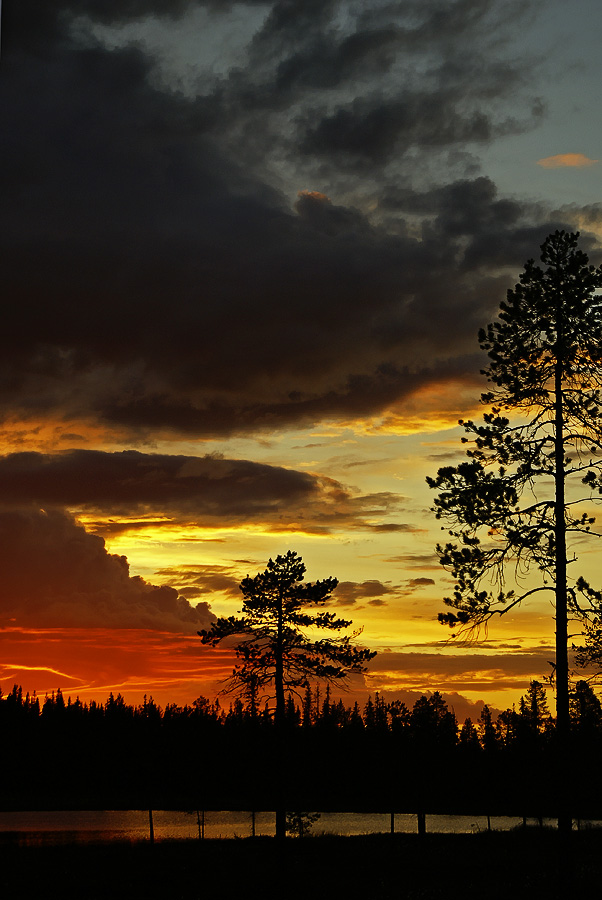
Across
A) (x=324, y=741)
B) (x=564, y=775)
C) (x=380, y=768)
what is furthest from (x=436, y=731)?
(x=324, y=741)

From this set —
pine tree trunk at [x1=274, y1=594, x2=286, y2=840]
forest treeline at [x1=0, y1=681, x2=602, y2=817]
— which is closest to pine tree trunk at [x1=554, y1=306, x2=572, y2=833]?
pine tree trunk at [x1=274, y1=594, x2=286, y2=840]

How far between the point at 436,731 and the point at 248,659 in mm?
42516

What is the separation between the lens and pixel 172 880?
36.6 m

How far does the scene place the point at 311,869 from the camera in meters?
40.4

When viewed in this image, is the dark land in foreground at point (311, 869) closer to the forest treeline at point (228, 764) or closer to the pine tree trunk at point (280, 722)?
the pine tree trunk at point (280, 722)

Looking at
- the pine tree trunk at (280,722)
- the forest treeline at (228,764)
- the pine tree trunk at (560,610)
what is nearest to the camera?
the pine tree trunk at (560,610)

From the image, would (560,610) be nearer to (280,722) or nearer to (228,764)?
(280,722)

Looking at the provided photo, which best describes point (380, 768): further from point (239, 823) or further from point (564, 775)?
point (564, 775)

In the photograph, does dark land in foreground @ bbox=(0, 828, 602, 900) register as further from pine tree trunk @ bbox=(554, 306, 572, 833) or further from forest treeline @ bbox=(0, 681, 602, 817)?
forest treeline @ bbox=(0, 681, 602, 817)

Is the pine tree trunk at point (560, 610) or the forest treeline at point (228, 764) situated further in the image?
the forest treeline at point (228, 764)

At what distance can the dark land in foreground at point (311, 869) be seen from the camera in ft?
101

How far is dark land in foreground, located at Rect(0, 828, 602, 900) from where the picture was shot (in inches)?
1211

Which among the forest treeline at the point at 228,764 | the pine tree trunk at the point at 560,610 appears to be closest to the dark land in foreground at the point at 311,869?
the pine tree trunk at the point at 560,610

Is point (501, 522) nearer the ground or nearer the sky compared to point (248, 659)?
nearer the sky
